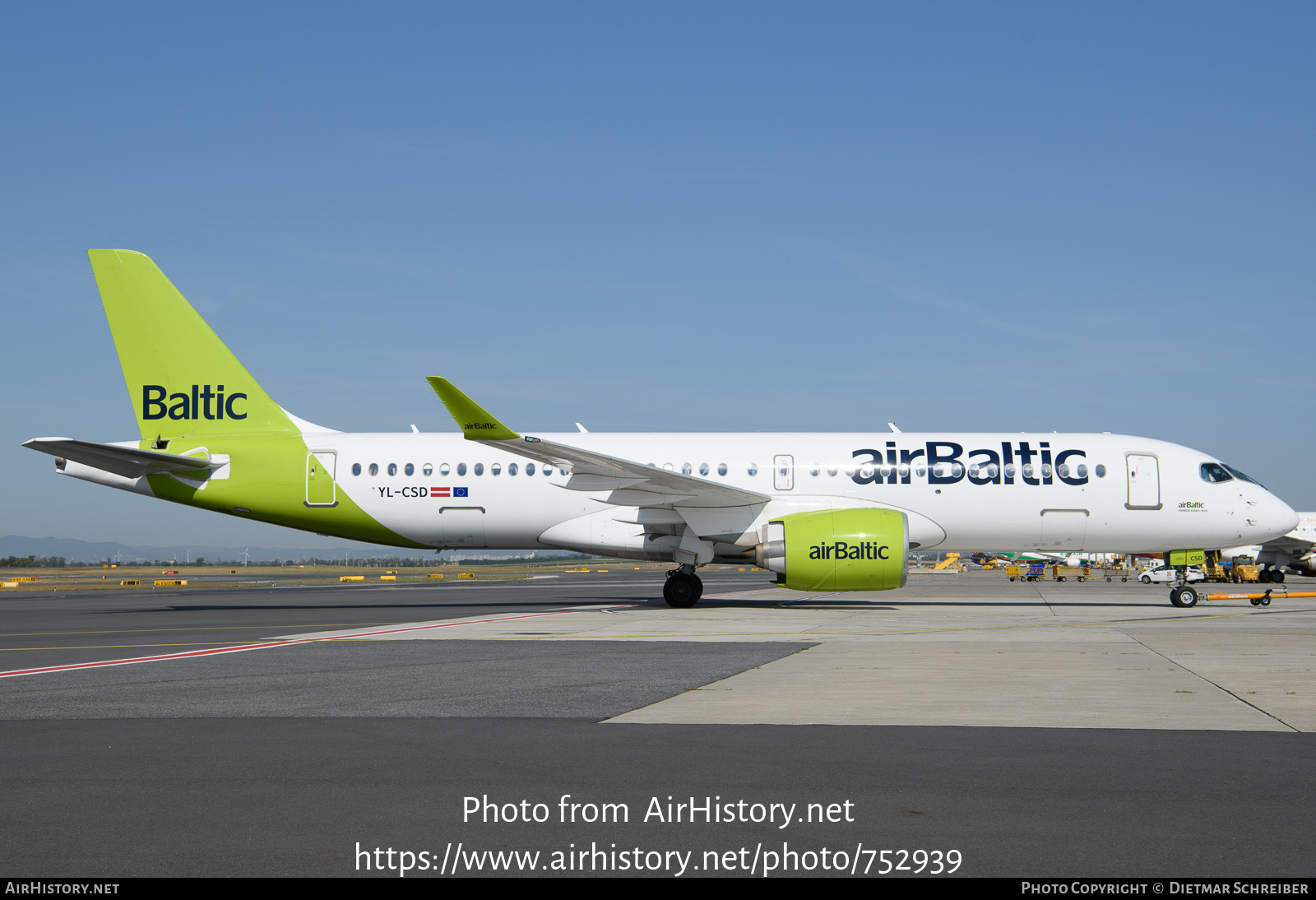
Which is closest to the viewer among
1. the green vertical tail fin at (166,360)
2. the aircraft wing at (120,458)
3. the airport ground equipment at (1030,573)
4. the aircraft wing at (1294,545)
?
the aircraft wing at (120,458)

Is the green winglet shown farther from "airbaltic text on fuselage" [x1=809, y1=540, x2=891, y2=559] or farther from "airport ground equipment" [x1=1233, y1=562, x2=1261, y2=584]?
"airport ground equipment" [x1=1233, y1=562, x2=1261, y2=584]

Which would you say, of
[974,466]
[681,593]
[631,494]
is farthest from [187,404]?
[974,466]

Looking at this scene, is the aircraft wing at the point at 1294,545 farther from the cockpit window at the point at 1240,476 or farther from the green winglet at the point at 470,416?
the green winglet at the point at 470,416

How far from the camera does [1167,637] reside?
48.0 feet

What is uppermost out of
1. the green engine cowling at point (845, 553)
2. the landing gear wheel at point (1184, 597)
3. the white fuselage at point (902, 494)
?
the white fuselage at point (902, 494)

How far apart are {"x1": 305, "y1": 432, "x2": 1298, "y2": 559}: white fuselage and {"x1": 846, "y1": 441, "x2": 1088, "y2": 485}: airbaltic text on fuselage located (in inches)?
1.1

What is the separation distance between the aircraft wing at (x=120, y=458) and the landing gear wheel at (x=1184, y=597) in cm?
2278

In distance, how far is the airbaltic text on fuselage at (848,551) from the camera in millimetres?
19812

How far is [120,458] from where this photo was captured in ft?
69.7

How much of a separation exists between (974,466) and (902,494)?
71.1 inches

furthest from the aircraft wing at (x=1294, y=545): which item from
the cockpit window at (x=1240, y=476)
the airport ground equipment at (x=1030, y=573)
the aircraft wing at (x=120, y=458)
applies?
the aircraft wing at (x=120, y=458)

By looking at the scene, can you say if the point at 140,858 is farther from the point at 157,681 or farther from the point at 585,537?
the point at 585,537
